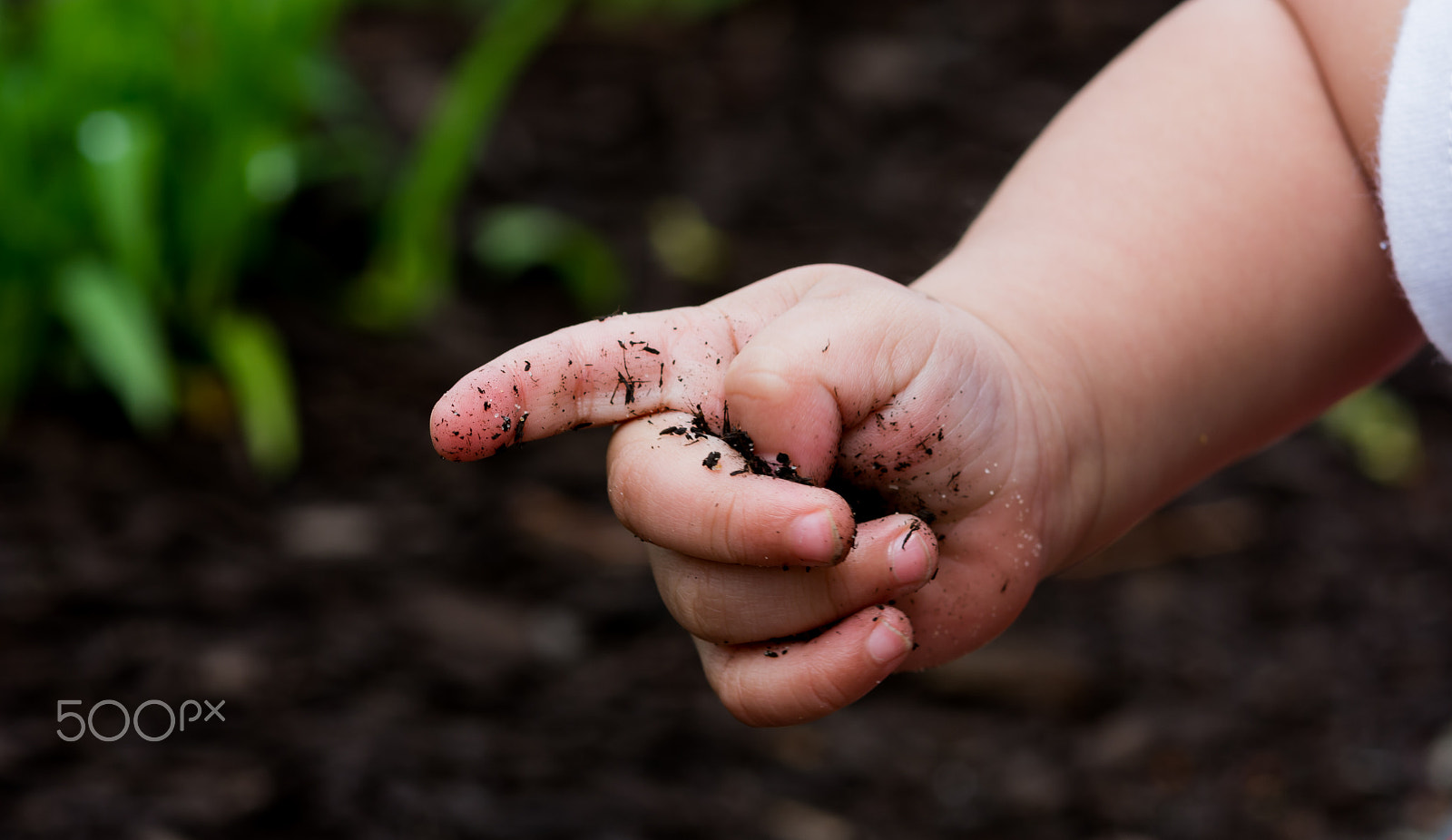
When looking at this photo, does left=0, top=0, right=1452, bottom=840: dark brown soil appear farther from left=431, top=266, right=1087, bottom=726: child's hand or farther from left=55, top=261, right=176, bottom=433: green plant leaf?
left=431, top=266, right=1087, bottom=726: child's hand

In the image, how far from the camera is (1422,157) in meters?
0.99

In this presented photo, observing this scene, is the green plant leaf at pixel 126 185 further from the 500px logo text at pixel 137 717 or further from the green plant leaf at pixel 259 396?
the 500px logo text at pixel 137 717

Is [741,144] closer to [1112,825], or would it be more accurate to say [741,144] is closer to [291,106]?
[291,106]

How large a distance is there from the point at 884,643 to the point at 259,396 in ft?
4.74

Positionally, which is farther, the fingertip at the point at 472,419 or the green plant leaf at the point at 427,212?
the green plant leaf at the point at 427,212

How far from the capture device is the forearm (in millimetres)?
1073

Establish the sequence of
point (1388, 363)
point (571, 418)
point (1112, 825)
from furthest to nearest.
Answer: point (1112, 825)
point (1388, 363)
point (571, 418)

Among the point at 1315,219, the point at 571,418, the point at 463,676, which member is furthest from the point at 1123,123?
the point at 463,676

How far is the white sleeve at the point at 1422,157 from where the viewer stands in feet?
3.22

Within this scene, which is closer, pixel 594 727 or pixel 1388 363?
pixel 1388 363

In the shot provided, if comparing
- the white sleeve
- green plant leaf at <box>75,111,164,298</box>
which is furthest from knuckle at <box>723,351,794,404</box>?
green plant leaf at <box>75,111,164,298</box>

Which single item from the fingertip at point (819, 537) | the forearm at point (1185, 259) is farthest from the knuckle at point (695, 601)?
the forearm at point (1185, 259)

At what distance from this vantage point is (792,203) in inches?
111

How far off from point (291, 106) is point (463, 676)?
4.37 ft
